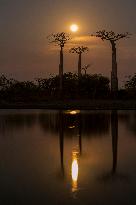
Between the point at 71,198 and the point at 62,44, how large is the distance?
150 ft

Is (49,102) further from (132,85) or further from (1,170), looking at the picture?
(1,170)

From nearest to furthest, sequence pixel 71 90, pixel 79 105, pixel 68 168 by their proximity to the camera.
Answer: pixel 68 168 → pixel 79 105 → pixel 71 90

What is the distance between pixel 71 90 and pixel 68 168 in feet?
134

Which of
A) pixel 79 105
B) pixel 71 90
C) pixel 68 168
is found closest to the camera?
pixel 68 168

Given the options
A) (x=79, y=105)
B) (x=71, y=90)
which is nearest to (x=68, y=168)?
(x=79, y=105)

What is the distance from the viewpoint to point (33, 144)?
13.9m

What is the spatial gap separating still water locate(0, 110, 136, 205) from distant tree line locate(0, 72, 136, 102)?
1140 inches

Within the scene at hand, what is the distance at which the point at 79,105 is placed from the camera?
39.2 meters

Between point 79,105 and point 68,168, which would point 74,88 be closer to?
point 79,105

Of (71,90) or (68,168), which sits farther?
(71,90)

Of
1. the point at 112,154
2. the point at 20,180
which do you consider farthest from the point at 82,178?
the point at 112,154

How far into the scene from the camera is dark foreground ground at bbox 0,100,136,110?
3776 centimetres

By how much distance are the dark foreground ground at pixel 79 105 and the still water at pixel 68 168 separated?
20.7m

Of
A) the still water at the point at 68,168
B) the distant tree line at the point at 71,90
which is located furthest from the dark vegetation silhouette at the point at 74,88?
the still water at the point at 68,168
